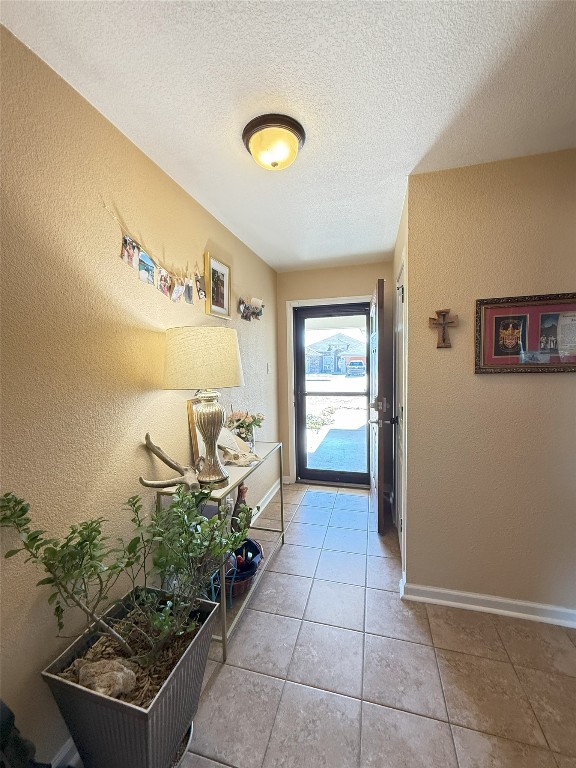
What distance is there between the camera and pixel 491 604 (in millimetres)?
1597

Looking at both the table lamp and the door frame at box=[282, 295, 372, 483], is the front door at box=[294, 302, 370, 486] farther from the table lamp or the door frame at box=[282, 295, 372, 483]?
the table lamp

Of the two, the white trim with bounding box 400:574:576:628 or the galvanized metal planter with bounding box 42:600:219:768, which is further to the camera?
the white trim with bounding box 400:574:576:628

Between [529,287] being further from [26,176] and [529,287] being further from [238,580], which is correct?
[238,580]

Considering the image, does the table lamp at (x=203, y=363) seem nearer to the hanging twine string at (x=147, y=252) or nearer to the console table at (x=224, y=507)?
the console table at (x=224, y=507)

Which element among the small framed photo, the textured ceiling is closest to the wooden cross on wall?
the textured ceiling

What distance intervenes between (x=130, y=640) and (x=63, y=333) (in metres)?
1.11

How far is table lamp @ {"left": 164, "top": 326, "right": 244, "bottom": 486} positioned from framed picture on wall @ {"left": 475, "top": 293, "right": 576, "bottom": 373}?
49.7 inches

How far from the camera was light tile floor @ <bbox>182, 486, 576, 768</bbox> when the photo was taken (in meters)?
1.03

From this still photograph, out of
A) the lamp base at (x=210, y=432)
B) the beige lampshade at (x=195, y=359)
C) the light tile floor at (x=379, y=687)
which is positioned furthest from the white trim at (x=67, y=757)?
the beige lampshade at (x=195, y=359)

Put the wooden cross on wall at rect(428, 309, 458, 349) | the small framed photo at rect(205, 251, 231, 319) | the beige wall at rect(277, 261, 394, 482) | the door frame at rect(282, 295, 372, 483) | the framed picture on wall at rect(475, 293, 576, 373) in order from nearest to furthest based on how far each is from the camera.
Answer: the framed picture on wall at rect(475, 293, 576, 373), the wooden cross on wall at rect(428, 309, 458, 349), the small framed photo at rect(205, 251, 231, 319), the beige wall at rect(277, 261, 394, 482), the door frame at rect(282, 295, 372, 483)

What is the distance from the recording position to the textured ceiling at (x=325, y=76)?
33.8 inches

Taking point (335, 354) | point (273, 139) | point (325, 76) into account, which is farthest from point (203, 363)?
point (335, 354)

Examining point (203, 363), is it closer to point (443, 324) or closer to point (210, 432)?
point (210, 432)

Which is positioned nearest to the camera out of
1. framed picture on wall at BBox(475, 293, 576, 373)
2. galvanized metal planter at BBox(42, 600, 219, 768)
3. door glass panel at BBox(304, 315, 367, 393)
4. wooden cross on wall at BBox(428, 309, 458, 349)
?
galvanized metal planter at BBox(42, 600, 219, 768)
